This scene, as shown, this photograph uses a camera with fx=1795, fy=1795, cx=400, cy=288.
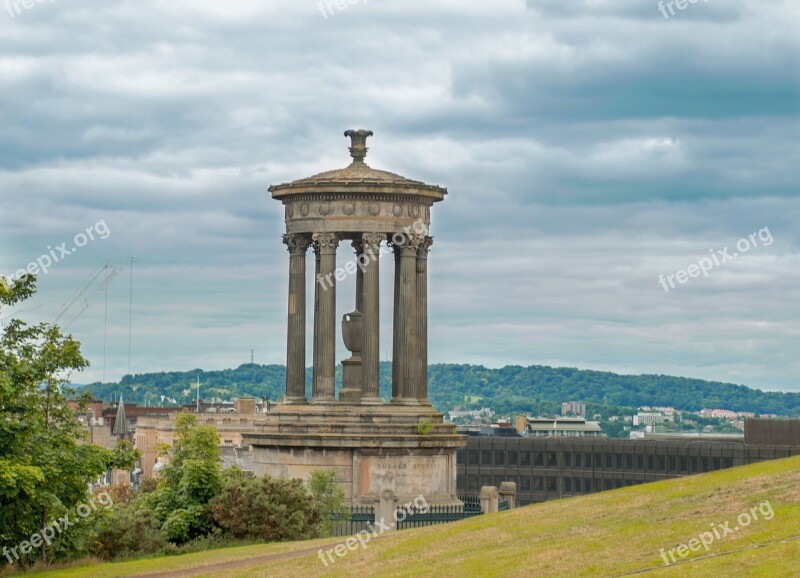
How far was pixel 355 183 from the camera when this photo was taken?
64.9 meters

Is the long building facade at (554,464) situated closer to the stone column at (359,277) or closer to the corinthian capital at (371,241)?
the stone column at (359,277)

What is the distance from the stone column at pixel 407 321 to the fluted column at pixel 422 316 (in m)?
0.17

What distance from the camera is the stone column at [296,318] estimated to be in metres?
66.9

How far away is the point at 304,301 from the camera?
220ft

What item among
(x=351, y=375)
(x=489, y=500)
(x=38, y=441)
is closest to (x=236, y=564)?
(x=38, y=441)

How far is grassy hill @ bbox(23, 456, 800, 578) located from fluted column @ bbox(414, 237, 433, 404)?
43.5 ft

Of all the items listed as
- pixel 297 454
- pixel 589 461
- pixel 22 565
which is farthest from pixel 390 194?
pixel 589 461

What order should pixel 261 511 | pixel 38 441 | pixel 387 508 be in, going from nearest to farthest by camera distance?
1. pixel 38 441
2. pixel 261 511
3. pixel 387 508

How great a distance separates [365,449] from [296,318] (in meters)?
6.25

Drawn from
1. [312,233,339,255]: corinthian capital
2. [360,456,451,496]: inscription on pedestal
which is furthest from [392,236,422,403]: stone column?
[312,233,339,255]: corinthian capital

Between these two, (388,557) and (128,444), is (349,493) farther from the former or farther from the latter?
(388,557)

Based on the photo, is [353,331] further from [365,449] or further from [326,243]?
[365,449]

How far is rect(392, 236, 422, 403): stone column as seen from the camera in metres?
65.7

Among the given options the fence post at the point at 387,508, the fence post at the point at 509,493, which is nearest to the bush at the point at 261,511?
the fence post at the point at 387,508
